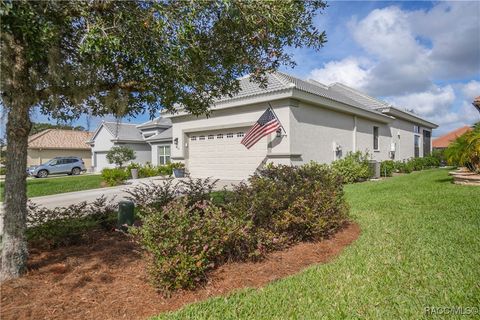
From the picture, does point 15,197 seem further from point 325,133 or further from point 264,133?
point 325,133

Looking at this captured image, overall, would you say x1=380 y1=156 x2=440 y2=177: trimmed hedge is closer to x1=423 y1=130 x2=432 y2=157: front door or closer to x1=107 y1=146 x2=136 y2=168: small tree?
x1=423 y1=130 x2=432 y2=157: front door

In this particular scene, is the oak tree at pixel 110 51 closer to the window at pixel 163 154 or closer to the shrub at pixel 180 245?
the shrub at pixel 180 245

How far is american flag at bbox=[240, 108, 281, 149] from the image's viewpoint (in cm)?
1159

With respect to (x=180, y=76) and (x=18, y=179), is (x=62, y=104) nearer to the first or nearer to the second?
(x=18, y=179)

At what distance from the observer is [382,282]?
11.1ft

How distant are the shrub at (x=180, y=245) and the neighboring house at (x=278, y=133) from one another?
8.57 m

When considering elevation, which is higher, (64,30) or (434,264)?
(64,30)

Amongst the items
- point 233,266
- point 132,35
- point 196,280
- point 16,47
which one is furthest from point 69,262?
point 132,35

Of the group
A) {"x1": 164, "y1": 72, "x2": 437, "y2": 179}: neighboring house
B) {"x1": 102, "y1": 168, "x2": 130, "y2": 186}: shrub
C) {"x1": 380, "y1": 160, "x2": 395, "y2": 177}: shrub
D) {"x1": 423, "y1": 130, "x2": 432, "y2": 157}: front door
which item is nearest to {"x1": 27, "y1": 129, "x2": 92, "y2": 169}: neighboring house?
{"x1": 102, "y1": 168, "x2": 130, "y2": 186}: shrub

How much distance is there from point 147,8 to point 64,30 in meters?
0.86

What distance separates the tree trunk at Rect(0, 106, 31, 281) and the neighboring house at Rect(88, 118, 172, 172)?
17.5 m

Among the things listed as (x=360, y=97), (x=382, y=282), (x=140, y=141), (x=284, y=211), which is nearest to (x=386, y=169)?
(x=360, y=97)

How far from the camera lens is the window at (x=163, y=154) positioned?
68.9 feet

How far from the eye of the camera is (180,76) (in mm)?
3678
